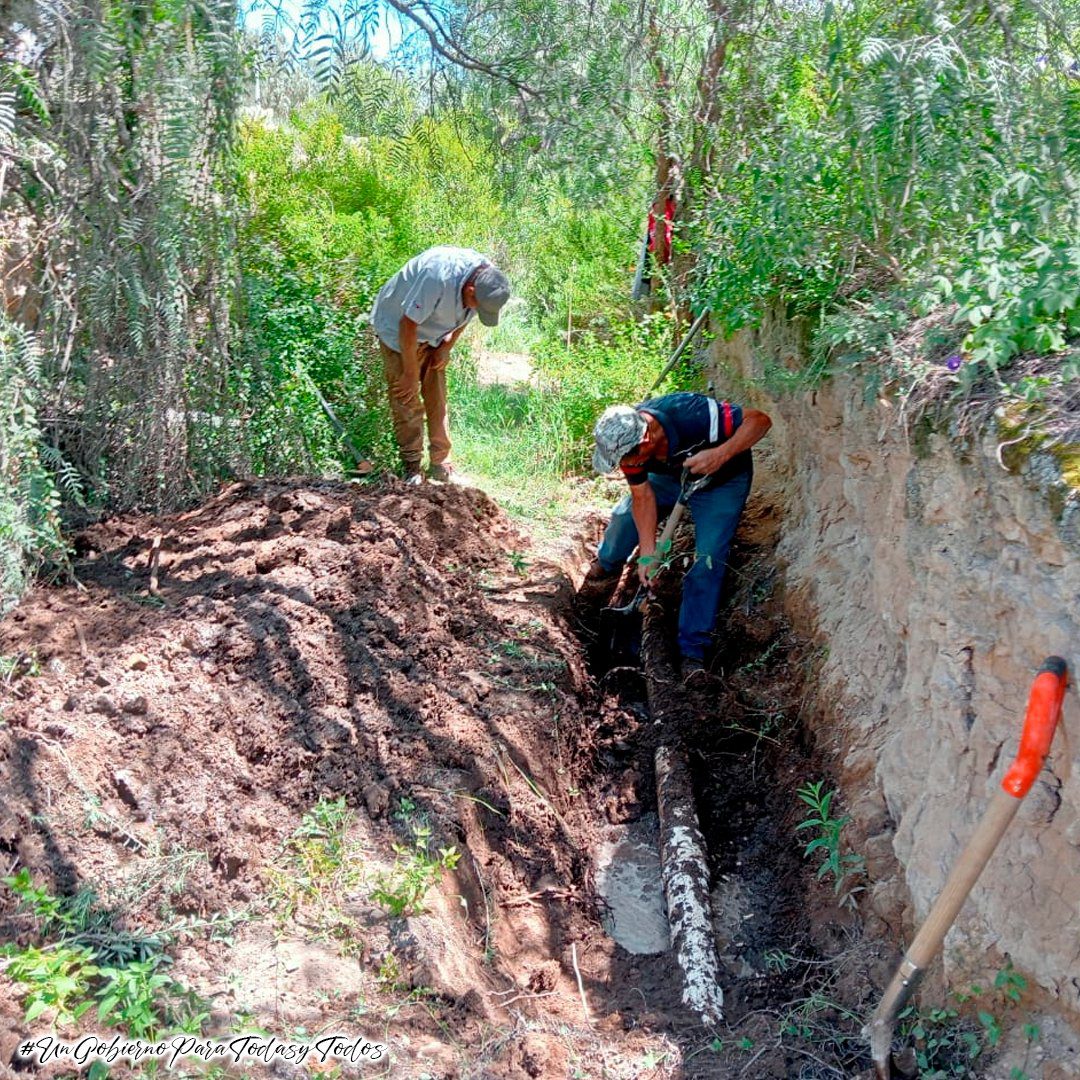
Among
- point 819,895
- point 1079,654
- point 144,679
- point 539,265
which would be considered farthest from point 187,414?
point 539,265

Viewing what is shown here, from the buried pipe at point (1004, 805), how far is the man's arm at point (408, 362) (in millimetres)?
4461

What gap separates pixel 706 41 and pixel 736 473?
264 centimetres

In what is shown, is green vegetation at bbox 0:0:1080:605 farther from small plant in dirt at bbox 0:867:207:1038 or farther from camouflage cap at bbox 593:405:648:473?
small plant in dirt at bbox 0:867:207:1038

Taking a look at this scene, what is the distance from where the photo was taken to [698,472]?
521 centimetres

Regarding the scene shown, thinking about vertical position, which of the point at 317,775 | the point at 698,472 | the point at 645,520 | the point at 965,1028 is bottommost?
the point at 965,1028

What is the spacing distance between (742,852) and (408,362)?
11.9ft

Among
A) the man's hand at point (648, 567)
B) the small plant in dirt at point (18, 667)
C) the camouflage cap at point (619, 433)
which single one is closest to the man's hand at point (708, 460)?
the camouflage cap at point (619, 433)

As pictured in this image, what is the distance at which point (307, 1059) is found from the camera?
278 cm

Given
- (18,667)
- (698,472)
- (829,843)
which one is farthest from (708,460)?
(18,667)

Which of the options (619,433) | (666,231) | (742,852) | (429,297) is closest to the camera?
(742,852)

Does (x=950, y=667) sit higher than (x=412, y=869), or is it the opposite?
(x=950, y=667)

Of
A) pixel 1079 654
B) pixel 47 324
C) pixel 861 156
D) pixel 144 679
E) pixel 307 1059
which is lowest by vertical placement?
pixel 307 1059

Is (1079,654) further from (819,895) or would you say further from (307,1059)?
(307,1059)

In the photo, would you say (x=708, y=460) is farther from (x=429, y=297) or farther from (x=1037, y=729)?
(x=1037, y=729)
